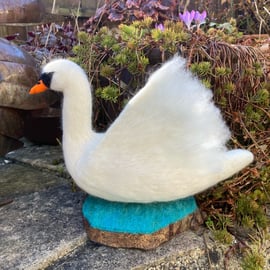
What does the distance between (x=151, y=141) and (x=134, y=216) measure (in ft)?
0.62

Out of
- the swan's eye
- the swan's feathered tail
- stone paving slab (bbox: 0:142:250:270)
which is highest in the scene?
the swan's eye

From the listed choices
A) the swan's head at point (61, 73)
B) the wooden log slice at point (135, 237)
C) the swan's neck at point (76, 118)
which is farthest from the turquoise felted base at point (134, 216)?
the swan's head at point (61, 73)

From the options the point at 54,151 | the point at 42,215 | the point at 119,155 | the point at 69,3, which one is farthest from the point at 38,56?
the point at 69,3

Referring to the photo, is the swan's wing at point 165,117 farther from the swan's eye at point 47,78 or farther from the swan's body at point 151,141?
the swan's eye at point 47,78

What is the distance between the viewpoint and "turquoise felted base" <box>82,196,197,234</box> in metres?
0.82

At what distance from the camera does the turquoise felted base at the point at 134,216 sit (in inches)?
32.3

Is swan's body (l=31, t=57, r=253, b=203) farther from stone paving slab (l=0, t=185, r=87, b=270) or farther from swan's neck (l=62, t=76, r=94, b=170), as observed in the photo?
stone paving slab (l=0, t=185, r=87, b=270)

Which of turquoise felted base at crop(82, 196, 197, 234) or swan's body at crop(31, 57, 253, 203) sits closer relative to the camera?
swan's body at crop(31, 57, 253, 203)

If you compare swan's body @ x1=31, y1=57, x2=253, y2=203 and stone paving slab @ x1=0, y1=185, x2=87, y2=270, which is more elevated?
swan's body @ x1=31, y1=57, x2=253, y2=203

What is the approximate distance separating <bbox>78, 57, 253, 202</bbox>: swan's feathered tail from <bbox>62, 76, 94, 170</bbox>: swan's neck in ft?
0.13

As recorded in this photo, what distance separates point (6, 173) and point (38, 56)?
0.44 m

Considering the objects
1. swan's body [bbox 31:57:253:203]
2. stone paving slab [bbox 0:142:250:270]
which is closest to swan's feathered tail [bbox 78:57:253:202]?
swan's body [bbox 31:57:253:203]

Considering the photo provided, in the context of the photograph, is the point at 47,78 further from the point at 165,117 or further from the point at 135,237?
the point at 135,237

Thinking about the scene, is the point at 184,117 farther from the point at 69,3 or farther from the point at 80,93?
the point at 69,3
